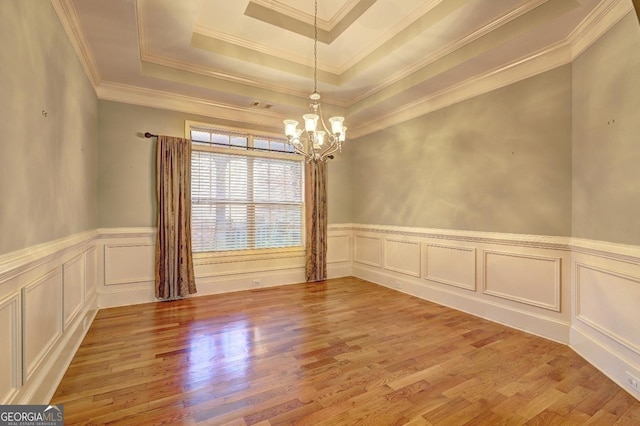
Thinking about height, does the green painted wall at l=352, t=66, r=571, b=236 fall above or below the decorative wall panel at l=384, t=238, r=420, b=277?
above

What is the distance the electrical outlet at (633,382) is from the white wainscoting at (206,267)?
413 cm

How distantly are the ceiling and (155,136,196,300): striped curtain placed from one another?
2.42ft

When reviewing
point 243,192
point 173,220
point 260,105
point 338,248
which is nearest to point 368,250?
point 338,248

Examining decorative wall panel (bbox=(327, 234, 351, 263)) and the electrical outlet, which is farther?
decorative wall panel (bbox=(327, 234, 351, 263))

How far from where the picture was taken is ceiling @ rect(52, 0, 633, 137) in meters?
2.73

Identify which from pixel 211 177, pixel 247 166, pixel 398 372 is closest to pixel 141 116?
pixel 211 177

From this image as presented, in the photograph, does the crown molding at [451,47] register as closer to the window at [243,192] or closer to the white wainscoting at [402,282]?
the window at [243,192]

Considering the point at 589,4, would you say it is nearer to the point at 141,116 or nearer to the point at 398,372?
the point at 398,372

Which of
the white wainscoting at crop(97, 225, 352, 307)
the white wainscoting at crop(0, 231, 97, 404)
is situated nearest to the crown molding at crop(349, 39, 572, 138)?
the white wainscoting at crop(97, 225, 352, 307)

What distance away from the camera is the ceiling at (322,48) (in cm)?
273

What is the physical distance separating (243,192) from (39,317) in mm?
3180

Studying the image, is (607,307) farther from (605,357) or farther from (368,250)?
(368,250)

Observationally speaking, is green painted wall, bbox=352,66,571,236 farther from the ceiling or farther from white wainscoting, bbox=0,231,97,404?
white wainscoting, bbox=0,231,97,404

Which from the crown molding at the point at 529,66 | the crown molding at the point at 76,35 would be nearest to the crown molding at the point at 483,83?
the crown molding at the point at 529,66
